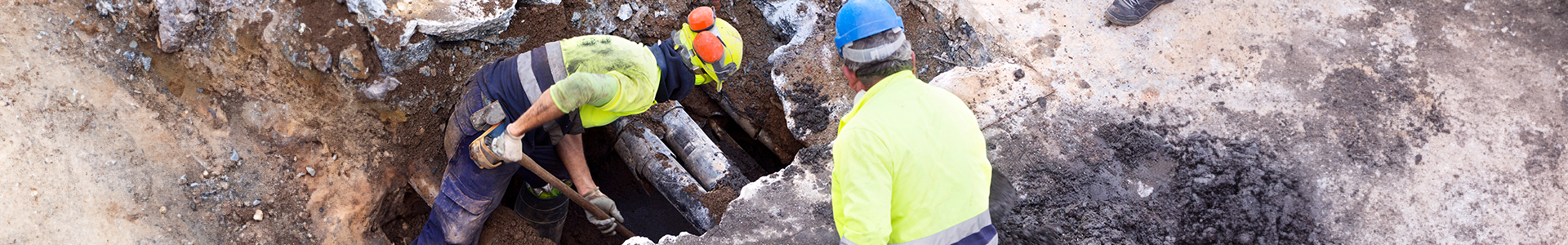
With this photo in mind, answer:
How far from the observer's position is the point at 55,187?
284 centimetres

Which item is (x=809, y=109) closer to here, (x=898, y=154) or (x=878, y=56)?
(x=878, y=56)

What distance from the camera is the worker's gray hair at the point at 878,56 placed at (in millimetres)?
2148

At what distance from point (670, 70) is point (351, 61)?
1.43 metres

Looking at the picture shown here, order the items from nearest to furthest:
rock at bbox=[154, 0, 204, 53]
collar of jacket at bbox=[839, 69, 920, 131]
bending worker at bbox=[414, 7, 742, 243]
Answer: collar of jacket at bbox=[839, 69, 920, 131], bending worker at bbox=[414, 7, 742, 243], rock at bbox=[154, 0, 204, 53]

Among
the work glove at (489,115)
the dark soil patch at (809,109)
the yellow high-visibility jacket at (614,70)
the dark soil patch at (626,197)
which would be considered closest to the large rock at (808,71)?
the dark soil patch at (809,109)

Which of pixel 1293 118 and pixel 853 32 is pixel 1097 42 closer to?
pixel 1293 118

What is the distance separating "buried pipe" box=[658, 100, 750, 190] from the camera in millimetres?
3443

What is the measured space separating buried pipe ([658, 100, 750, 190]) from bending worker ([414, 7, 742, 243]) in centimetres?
35

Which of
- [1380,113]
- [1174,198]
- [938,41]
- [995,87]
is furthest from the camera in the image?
[938,41]

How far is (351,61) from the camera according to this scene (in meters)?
3.24

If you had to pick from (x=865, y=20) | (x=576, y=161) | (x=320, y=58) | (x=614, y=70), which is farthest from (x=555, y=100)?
(x=320, y=58)

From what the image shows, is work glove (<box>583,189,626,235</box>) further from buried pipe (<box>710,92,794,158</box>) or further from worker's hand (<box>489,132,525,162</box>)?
buried pipe (<box>710,92,794,158</box>)

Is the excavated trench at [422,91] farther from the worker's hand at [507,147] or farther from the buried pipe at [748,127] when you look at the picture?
the worker's hand at [507,147]

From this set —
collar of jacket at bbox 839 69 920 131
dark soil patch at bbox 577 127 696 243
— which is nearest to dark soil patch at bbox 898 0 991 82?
collar of jacket at bbox 839 69 920 131
